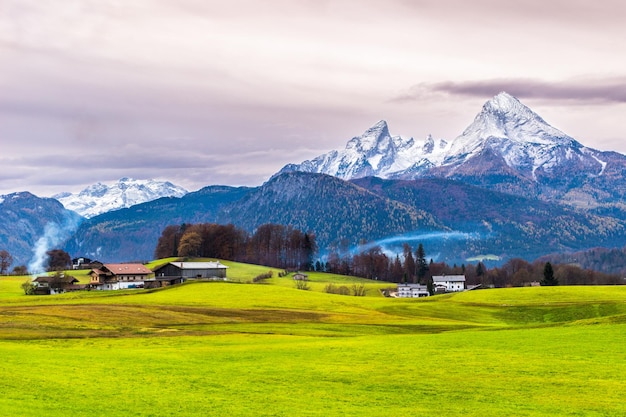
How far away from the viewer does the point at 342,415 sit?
130ft

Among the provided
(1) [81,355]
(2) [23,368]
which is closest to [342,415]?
(2) [23,368]

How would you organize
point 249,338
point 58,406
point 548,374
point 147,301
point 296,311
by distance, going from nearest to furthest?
point 58,406 → point 548,374 → point 249,338 → point 296,311 → point 147,301

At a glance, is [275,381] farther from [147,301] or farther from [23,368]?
[147,301]

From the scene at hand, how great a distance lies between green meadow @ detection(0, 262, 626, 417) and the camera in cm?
4150

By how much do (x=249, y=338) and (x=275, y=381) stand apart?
105 feet

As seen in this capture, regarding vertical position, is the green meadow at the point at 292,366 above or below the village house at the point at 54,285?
below

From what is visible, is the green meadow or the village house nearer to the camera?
the green meadow

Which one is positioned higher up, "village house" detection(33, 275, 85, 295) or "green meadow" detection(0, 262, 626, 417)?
"village house" detection(33, 275, 85, 295)

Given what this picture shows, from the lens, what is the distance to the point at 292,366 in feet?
184

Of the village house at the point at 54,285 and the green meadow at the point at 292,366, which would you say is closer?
the green meadow at the point at 292,366

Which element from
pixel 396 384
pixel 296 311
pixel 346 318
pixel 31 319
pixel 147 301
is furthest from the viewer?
pixel 147 301

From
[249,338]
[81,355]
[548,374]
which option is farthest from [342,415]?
[249,338]

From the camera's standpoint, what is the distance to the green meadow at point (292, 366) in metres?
41.5

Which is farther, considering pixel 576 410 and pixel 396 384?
pixel 396 384
